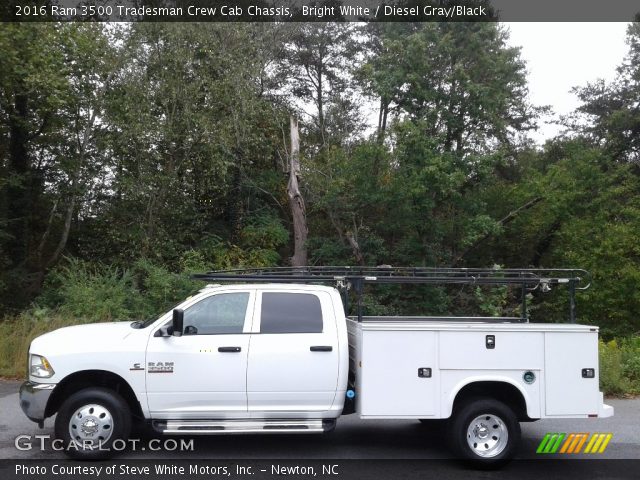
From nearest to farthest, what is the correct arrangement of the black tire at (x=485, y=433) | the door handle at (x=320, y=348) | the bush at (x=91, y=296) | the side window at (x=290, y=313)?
the black tire at (x=485, y=433) → the door handle at (x=320, y=348) → the side window at (x=290, y=313) → the bush at (x=91, y=296)

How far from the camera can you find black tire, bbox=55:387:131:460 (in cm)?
671

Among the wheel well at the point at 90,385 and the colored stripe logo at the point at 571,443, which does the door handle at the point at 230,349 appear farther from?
the colored stripe logo at the point at 571,443

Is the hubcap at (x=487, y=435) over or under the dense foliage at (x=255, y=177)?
under

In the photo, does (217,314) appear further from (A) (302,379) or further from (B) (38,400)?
(B) (38,400)

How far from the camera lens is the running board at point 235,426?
6.73 m

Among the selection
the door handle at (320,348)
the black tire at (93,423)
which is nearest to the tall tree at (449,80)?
the door handle at (320,348)

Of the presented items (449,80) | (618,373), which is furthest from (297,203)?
(618,373)

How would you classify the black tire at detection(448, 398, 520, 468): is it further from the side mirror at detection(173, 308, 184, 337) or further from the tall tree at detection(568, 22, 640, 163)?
the tall tree at detection(568, 22, 640, 163)

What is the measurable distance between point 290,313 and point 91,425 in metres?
2.39

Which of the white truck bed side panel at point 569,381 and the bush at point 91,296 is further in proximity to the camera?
the bush at point 91,296

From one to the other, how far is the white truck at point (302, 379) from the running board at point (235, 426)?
0.01 meters

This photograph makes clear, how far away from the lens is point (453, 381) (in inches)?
269

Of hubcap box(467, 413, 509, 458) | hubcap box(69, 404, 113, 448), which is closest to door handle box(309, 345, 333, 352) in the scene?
hubcap box(467, 413, 509, 458)

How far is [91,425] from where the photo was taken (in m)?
6.75
